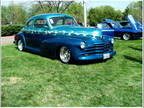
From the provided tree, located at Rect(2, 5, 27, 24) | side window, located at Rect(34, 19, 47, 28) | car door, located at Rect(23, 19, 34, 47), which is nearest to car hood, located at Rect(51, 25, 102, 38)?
side window, located at Rect(34, 19, 47, 28)

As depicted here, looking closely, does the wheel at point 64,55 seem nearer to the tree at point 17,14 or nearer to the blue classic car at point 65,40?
the blue classic car at point 65,40

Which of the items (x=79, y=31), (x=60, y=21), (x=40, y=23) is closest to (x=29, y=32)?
(x=40, y=23)

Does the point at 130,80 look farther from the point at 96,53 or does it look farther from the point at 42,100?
the point at 42,100

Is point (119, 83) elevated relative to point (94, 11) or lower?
lower

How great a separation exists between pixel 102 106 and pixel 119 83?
131cm

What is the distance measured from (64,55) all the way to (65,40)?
538 mm

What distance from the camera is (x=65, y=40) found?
20.4ft

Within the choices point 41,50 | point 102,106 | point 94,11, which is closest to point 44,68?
point 41,50

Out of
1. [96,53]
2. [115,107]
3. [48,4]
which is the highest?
[48,4]

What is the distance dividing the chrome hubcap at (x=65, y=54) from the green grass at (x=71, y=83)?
0.20m

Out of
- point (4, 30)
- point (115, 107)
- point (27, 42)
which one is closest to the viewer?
point (115, 107)

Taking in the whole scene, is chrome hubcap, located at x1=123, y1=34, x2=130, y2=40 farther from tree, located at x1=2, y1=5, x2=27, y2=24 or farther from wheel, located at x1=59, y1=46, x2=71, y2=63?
tree, located at x1=2, y1=5, x2=27, y2=24

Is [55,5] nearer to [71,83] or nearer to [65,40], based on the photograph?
[65,40]

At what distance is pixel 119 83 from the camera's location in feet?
14.3
